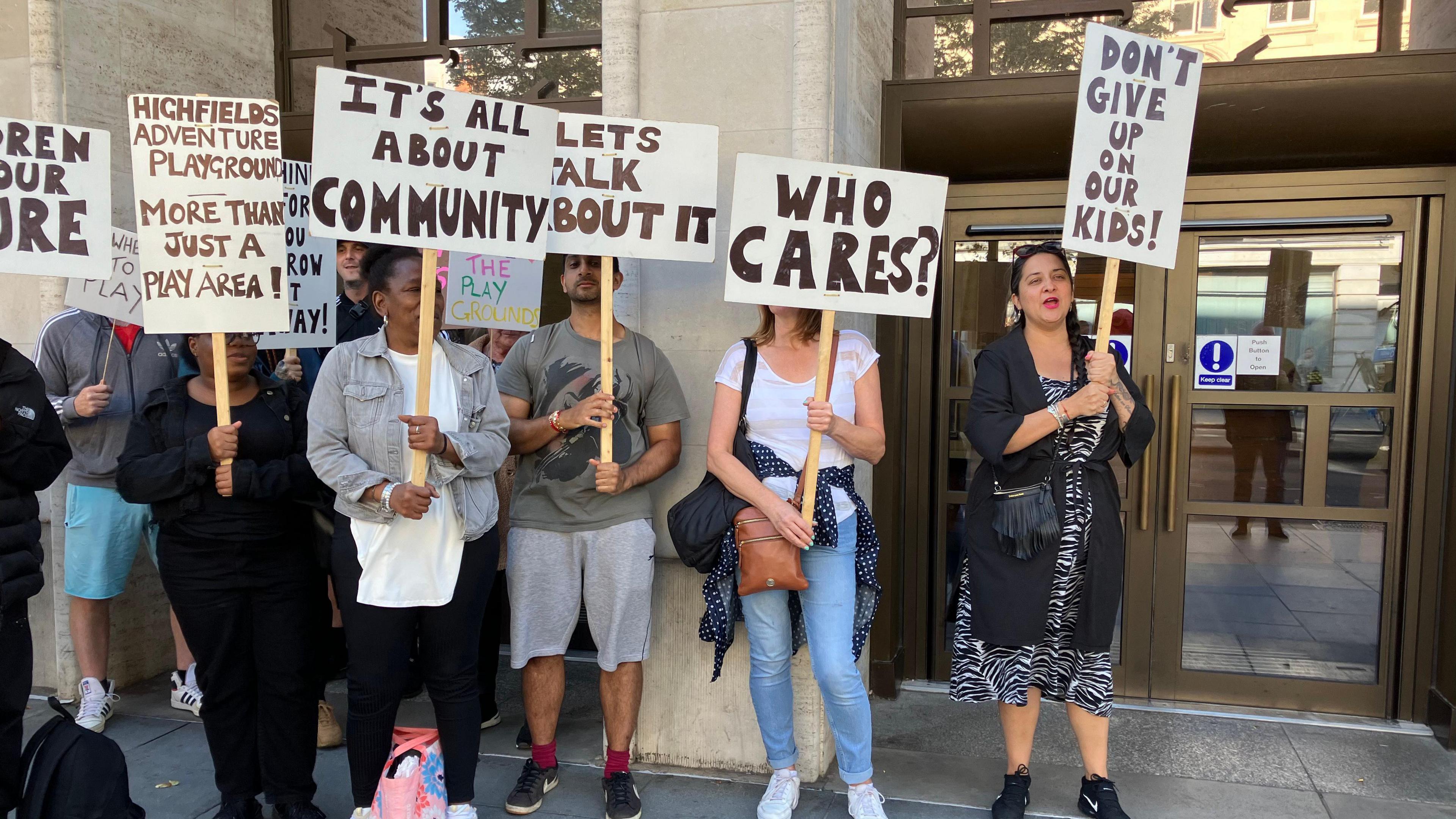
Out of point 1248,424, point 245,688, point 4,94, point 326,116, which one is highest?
point 4,94

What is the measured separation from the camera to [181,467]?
3375 millimetres

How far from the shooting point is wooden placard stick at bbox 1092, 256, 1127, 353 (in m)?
3.34

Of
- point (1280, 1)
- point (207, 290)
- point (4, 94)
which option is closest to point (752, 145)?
point (207, 290)

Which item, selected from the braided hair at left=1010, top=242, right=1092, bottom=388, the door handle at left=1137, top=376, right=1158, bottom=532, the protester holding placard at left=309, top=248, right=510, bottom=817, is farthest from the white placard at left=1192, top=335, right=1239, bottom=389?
the protester holding placard at left=309, top=248, right=510, bottom=817

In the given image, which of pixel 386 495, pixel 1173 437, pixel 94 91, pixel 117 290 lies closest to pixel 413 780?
pixel 386 495

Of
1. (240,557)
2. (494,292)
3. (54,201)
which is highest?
(54,201)

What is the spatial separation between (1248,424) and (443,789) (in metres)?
3.90

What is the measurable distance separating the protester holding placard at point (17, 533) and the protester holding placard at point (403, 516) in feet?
2.66

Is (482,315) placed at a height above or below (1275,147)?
below

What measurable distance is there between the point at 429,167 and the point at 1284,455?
4.02 m

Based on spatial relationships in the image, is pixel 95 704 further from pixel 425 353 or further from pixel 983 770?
pixel 983 770

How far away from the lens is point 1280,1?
13.9 ft

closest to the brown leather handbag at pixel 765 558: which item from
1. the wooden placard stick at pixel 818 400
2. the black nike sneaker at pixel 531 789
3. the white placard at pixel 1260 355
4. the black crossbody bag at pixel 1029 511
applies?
the wooden placard stick at pixel 818 400

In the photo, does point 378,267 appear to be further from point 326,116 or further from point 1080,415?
point 1080,415
